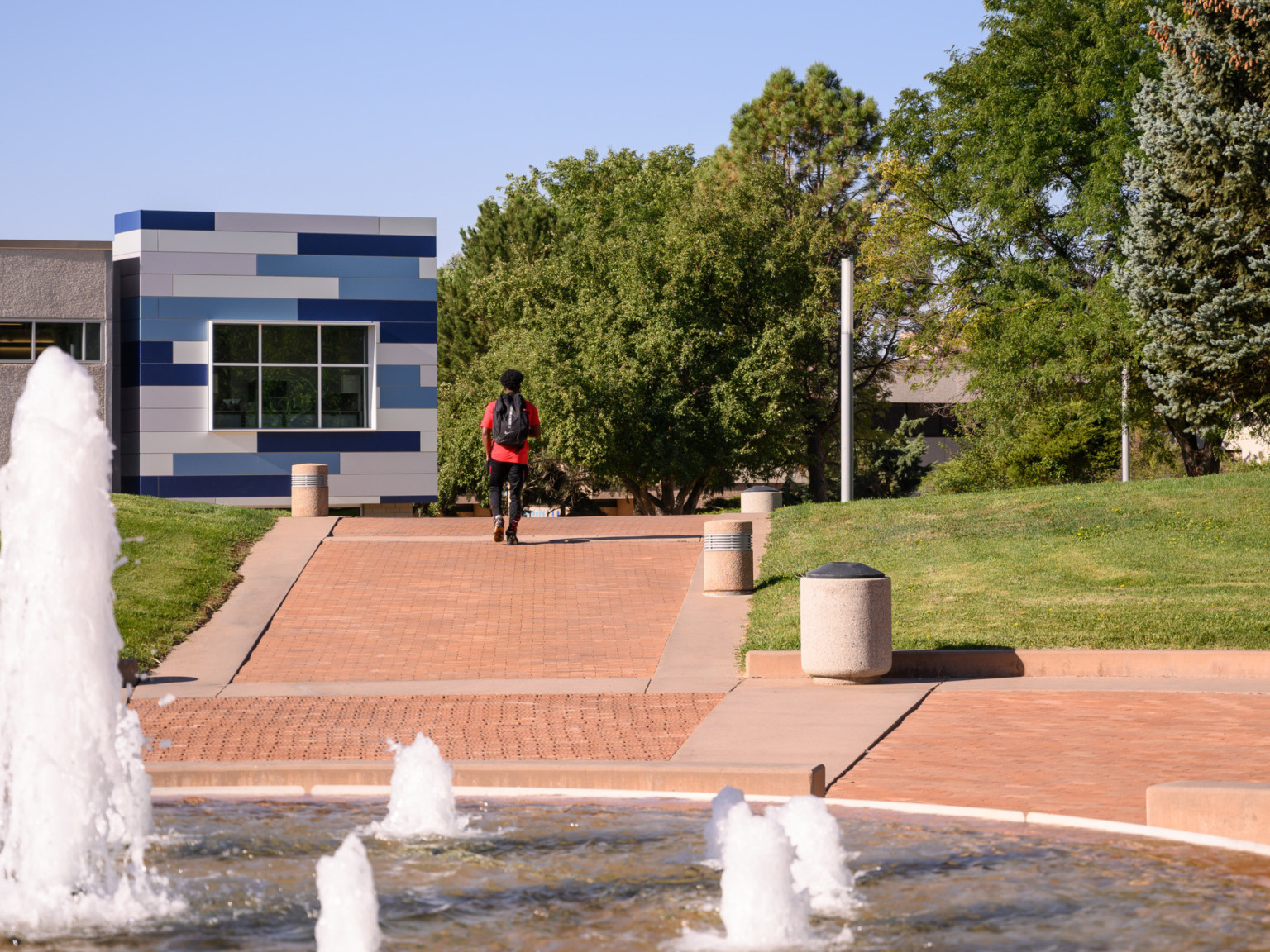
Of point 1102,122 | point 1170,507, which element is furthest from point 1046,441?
point 1170,507

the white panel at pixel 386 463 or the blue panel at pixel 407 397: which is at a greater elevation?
the blue panel at pixel 407 397

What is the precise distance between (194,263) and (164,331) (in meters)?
1.72

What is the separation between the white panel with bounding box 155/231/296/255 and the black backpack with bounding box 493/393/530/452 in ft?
62.4

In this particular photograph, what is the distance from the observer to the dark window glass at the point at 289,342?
34.5 metres

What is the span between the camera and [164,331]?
3359 centimetres

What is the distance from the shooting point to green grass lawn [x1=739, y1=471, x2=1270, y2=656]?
41.3 ft

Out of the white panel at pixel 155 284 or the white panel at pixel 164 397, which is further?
the white panel at pixel 164 397

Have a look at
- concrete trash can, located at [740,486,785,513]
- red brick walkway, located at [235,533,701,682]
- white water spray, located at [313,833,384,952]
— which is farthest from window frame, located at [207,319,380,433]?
white water spray, located at [313,833,384,952]

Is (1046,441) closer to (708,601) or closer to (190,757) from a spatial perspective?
(708,601)


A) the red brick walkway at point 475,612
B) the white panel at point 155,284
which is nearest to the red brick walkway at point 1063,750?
the red brick walkway at point 475,612

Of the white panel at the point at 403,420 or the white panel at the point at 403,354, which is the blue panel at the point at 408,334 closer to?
the white panel at the point at 403,354

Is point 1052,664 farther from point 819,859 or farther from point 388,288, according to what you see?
point 388,288

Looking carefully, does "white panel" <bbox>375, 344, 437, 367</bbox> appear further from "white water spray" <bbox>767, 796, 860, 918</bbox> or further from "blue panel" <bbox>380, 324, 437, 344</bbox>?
"white water spray" <bbox>767, 796, 860, 918</bbox>

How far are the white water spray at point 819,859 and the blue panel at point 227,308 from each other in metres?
30.3
